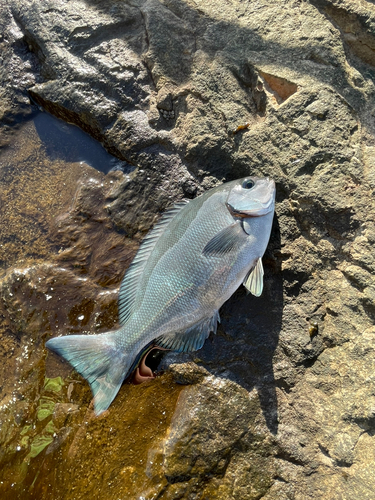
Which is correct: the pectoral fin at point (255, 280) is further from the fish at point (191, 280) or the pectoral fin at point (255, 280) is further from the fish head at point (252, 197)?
→ the fish head at point (252, 197)

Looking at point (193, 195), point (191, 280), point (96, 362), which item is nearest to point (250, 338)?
point (191, 280)

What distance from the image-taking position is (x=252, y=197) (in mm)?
2482

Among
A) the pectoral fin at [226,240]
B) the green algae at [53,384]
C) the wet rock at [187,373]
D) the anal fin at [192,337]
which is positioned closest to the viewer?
the pectoral fin at [226,240]

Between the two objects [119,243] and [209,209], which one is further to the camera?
[119,243]

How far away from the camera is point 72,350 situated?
8.07ft

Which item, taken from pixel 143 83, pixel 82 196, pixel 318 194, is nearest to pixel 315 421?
pixel 318 194

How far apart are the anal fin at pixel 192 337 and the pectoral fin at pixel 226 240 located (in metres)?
0.45

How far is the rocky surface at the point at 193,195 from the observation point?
2465mm

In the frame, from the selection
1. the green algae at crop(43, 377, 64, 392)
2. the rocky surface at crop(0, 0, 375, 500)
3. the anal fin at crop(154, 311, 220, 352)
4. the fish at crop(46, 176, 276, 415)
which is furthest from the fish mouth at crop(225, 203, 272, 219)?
the green algae at crop(43, 377, 64, 392)

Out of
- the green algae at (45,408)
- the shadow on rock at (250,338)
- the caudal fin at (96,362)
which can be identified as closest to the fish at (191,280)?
the caudal fin at (96,362)

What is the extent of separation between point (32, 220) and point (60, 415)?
63.3 inches

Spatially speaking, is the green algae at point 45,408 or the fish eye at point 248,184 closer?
the fish eye at point 248,184

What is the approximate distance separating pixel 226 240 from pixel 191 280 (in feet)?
1.20

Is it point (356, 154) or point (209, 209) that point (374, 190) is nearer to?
point (356, 154)
